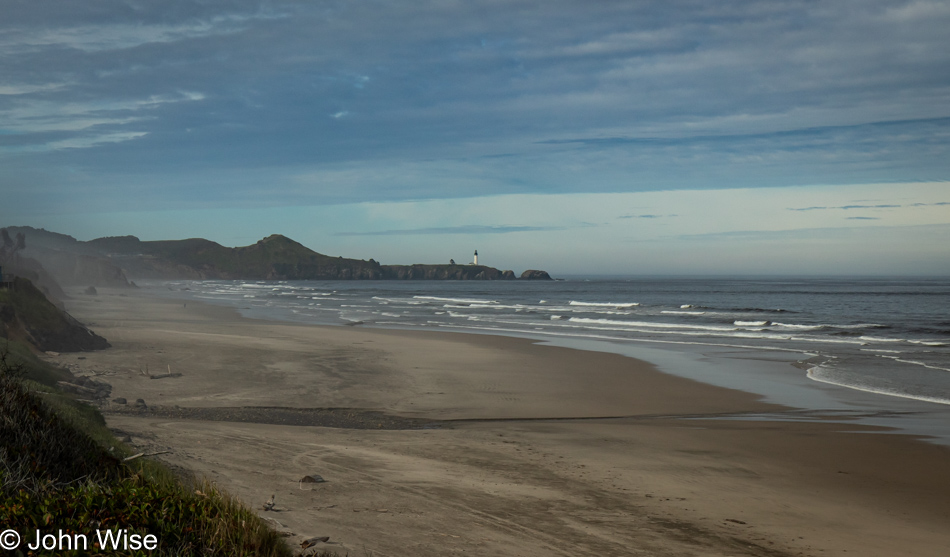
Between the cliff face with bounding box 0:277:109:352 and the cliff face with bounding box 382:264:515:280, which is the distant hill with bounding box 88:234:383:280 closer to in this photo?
the cliff face with bounding box 382:264:515:280

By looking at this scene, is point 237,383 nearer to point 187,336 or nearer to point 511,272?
point 187,336

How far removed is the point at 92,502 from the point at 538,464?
5.45 meters

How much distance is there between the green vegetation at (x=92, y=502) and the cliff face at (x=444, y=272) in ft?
565

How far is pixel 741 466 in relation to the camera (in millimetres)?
8297

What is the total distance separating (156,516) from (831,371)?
18304mm

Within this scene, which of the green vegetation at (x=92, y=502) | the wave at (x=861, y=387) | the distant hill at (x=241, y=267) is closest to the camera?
the green vegetation at (x=92, y=502)

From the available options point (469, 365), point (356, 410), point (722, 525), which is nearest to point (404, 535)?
point (722, 525)

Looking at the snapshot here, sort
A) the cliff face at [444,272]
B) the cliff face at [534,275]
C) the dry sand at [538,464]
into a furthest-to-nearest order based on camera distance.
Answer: the cliff face at [534,275], the cliff face at [444,272], the dry sand at [538,464]

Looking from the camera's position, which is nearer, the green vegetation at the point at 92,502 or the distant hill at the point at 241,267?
the green vegetation at the point at 92,502

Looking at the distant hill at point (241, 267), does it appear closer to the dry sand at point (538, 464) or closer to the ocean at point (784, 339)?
the ocean at point (784, 339)

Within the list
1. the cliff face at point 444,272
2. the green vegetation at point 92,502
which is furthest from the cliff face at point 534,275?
the green vegetation at point 92,502

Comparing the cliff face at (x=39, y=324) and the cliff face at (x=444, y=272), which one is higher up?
the cliff face at (x=444, y=272)

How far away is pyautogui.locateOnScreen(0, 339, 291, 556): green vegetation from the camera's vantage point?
340cm

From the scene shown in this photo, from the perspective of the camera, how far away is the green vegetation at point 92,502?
3402mm
